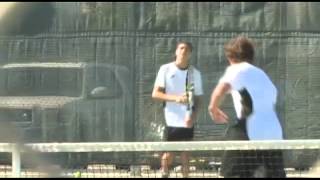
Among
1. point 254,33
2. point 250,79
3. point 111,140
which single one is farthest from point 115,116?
point 250,79

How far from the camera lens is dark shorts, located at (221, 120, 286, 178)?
17.7 feet

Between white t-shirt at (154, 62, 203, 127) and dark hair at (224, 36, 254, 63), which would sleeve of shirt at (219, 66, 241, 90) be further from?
white t-shirt at (154, 62, 203, 127)

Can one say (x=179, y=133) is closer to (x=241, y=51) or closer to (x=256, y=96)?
(x=241, y=51)

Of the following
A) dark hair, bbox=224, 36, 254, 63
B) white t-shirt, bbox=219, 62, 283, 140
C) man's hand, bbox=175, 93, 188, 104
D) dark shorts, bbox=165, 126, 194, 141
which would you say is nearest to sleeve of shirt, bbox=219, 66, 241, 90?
white t-shirt, bbox=219, 62, 283, 140

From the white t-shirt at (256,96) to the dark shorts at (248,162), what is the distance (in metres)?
0.10

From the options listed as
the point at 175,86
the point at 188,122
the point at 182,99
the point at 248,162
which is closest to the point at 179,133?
the point at 188,122

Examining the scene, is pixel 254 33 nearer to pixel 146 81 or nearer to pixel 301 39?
pixel 301 39

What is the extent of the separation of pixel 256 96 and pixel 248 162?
54cm

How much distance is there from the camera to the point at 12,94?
26.1ft

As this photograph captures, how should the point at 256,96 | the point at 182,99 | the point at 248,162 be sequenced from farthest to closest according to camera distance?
1. the point at 182,99
2. the point at 248,162
3. the point at 256,96

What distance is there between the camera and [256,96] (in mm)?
5332

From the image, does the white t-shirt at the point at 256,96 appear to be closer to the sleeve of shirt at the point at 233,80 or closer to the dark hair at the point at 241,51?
the sleeve of shirt at the point at 233,80

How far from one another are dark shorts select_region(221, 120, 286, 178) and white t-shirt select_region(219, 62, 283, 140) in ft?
0.33

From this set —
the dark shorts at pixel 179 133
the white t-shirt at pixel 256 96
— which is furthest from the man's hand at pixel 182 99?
the white t-shirt at pixel 256 96
